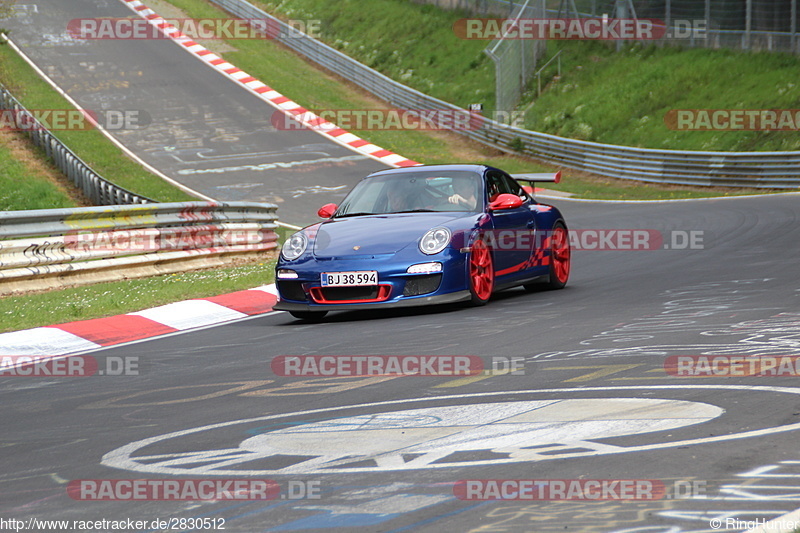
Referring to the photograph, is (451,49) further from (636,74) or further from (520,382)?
(520,382)

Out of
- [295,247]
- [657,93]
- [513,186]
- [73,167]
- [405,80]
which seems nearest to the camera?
[295,247]

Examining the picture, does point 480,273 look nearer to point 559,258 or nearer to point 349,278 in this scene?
point 349,278

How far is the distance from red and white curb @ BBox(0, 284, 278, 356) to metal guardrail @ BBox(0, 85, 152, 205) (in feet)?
28.2

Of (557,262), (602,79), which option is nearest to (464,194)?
(557,262)

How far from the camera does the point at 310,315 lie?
9.56 meters

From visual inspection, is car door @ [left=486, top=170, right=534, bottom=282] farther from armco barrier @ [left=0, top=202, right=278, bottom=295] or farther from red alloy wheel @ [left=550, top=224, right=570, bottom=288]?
armco barrier @ [left=0, top=202, right=278, bottom=295]

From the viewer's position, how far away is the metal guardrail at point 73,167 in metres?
20.6

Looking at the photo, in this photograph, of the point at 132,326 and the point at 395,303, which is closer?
the point at 395,303

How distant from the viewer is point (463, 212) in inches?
390

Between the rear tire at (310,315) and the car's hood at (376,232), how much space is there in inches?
20.9

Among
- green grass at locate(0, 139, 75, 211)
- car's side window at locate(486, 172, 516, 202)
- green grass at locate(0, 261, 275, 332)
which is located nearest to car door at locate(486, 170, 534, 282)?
car's side window at locate(486, 172, 516, 202)

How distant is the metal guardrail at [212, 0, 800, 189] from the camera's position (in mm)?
24125

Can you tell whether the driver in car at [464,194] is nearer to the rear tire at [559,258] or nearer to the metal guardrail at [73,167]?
the rear tire at [559,258]

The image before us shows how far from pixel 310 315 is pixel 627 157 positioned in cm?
1898
